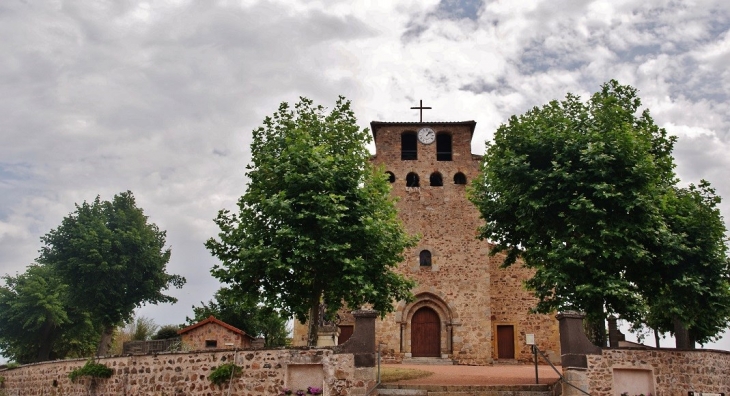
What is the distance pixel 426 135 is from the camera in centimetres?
3102

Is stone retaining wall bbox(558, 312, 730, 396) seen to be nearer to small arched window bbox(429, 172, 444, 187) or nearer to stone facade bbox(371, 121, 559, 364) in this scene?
stone facade bbox(371, 121, 559, 364)

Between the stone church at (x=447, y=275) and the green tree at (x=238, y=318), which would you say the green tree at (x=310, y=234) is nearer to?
the stone church at (x=447, y=275)

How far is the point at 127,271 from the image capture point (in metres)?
35.8

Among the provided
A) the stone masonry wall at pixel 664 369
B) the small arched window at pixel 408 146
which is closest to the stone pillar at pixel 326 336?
the stone masonry wall at pixel 664 369

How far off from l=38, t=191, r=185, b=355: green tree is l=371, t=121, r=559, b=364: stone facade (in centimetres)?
1602

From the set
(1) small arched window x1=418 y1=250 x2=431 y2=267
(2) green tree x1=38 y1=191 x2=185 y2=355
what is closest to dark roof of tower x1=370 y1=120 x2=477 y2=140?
(1) small arched window x1=418 y1=250 x2=431 y2=267

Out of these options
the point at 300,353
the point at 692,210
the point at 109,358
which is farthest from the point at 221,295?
the point at 692,210

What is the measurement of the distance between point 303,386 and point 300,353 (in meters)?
0.80

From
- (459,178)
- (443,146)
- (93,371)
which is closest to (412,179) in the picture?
(459,178)

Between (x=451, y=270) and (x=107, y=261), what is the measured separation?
19.6 meters

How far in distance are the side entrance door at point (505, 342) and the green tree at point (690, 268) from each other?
1162cm

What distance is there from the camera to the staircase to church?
15.6 m

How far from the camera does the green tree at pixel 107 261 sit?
3447 cm

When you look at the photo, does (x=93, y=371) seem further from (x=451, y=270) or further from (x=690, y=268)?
(x=690, y=268)
